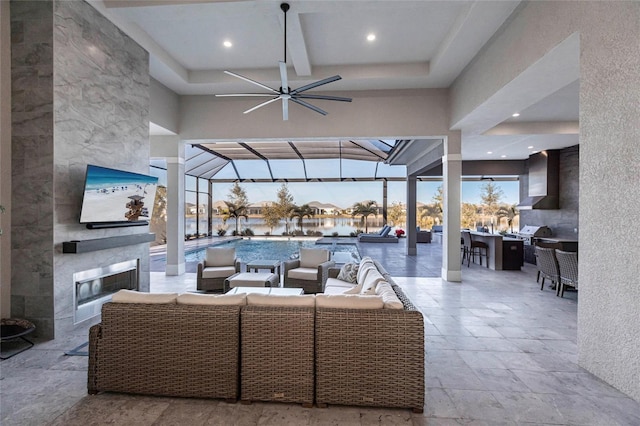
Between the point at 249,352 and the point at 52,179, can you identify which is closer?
the point at 249,352

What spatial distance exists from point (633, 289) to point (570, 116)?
6.54 m

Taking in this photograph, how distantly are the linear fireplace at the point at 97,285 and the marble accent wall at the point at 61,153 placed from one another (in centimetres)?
11

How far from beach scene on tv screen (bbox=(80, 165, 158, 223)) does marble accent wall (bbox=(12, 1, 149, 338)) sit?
227mm

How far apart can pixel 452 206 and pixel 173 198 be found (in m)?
6.50

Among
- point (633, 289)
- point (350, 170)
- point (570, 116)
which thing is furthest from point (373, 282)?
point (350, 170)

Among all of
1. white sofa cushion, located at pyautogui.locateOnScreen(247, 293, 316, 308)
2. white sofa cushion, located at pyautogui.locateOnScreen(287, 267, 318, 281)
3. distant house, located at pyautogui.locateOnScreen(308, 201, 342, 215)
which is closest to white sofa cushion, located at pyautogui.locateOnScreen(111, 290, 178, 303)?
white sofa cushion, located at pyautogui.locateOnScreen(247, 293, 316, 308)

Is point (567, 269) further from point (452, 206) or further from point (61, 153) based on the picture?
point (61, 153)

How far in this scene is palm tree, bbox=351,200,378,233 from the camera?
55.7 ft

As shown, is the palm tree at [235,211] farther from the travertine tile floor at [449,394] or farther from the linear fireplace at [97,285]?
the travertine tile floor at [449,394]

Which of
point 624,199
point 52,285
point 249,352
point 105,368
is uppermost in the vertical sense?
point 624,199

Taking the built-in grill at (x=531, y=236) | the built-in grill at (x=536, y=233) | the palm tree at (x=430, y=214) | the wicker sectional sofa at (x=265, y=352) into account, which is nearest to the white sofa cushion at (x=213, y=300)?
the wicker sectional sofa at (x=265, y=352)

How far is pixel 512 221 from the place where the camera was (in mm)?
15469

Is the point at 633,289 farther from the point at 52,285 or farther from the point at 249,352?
the point at 52,285

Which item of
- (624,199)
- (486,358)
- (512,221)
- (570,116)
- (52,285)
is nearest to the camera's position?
(624,199)
